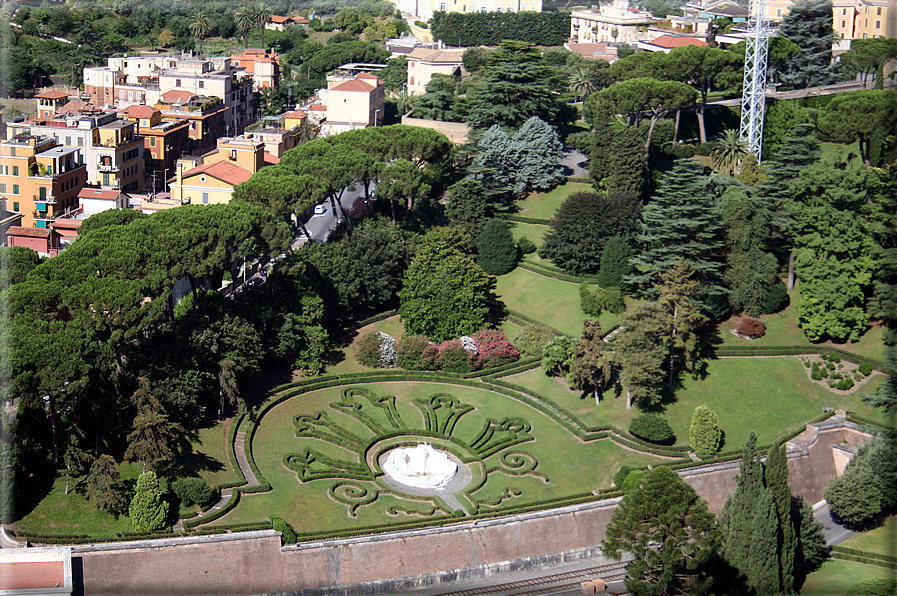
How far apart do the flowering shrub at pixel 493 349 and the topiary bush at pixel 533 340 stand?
2.29ft

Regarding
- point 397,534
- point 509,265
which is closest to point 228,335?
point 397,534

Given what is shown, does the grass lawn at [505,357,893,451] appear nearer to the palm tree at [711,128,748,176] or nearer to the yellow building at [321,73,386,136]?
the palm tree at [711,128,748,176]

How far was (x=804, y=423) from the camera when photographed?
56719 millimetres

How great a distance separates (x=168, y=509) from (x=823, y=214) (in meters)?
42.6

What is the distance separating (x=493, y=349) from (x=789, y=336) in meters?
18.9

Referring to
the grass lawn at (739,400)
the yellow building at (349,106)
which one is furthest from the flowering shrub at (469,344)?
the yellow building at (349,106)

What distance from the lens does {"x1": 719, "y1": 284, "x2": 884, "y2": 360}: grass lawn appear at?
60875mm

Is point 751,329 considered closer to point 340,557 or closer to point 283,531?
point 340,557

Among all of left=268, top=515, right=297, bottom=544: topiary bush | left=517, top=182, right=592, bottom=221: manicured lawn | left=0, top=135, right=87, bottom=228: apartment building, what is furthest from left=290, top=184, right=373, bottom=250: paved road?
left=268, top=515, right=297, bottom=544: topiary bush

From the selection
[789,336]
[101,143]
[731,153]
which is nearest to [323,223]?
[101,143]

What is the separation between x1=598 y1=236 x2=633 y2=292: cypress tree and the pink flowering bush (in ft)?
28.2

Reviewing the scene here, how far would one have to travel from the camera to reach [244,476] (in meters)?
48.3

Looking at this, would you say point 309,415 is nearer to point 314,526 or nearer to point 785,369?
point 314,526

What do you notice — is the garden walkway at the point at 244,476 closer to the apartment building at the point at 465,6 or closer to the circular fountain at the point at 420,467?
the circular fountain at the point at 420,467
